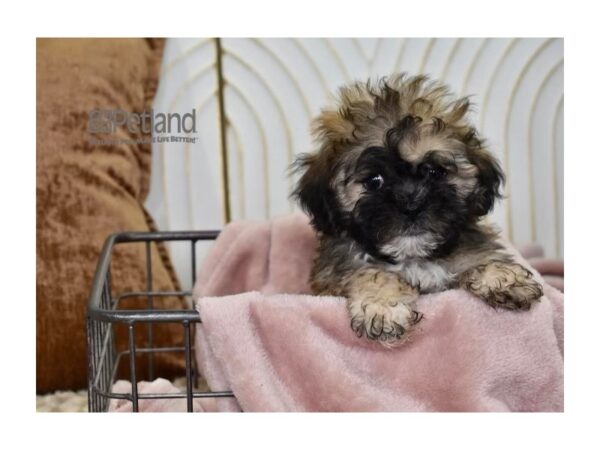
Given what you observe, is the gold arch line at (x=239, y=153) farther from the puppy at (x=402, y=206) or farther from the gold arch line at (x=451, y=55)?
the gold arch line at (x=451, y=55)

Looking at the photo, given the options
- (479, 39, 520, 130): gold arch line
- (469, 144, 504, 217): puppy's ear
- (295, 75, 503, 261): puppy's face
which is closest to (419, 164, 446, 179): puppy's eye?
(295, 75, 503, 261): puppy's face

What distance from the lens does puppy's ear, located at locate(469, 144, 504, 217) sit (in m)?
1.95

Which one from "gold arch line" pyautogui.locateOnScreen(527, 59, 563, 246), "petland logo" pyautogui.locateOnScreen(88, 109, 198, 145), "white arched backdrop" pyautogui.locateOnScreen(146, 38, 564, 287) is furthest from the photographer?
"petland logo" pyautogui.locateOnScreen(88, 109, 198, 145)

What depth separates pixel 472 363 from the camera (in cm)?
181

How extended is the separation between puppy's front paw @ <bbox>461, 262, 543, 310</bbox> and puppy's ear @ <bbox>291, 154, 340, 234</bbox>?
348mm

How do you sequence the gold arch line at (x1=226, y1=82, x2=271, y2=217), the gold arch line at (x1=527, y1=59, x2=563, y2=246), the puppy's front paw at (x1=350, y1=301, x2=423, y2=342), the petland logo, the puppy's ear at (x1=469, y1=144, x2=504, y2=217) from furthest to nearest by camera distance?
the gold arch line at (x1=226, y1=82, x2=271, y2=217) → the petland logo → the gold arch line at (x1=527, y1=59, x2=563, y2=246) → the puppy's ear at (x1=469, y1=144, x2=504, y2=217) → the puppy's front paw at (x1=350, y1=301, x2=423, y2=342)

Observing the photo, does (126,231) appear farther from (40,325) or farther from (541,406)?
(541,406)

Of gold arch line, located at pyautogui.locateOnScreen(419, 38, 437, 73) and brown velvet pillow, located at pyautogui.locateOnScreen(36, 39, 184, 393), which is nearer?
gold arch line, located at pyautogui.locateOnScreen(419, 38, 437, 73)

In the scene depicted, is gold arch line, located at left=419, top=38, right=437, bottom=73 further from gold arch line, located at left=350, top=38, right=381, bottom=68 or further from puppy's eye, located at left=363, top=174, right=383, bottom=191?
puppy's eye, located at left=363, top=174, right=383, bottom=191

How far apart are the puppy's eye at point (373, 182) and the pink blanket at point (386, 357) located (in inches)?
10.0

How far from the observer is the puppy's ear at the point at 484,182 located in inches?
76.6

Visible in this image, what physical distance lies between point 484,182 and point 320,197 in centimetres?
38

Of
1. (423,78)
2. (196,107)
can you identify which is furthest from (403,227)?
(196,107)
